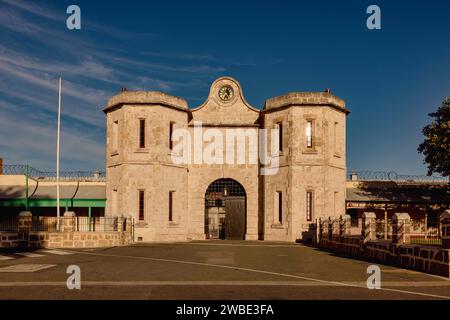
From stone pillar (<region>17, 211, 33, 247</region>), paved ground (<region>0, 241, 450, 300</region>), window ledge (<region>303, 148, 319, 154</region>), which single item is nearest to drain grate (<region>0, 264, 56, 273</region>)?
paved ground (<region>0, 241, 450, 300</region>)

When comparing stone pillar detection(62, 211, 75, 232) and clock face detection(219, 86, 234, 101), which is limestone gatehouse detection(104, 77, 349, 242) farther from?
stone pillar detection(62, 211, 75, 232)

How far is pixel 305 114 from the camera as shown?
28.5 metres

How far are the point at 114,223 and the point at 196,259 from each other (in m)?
9.14

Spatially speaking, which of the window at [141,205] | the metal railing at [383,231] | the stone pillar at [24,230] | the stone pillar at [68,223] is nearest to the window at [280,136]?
the metal railing at [383,231]

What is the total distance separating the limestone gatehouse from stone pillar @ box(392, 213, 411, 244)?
11813 mm

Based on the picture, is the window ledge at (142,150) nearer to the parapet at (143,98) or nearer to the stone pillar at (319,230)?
the parapet at (143,98)

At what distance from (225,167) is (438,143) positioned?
13.6m

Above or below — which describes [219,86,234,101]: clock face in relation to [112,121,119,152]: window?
above

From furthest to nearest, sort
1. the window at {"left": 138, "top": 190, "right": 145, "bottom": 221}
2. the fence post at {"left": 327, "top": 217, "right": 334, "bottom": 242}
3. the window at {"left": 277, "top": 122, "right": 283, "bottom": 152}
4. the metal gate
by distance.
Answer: the metal gate, the window at {"left": 277, "top": 122, "right": 283, "bottom": 152}, the window at {"left": 138, "top": 190, "right": 145, "bottom": 221}, the fence post at {"left": 327, "top": 217, "right": 334, "bottom": 242}

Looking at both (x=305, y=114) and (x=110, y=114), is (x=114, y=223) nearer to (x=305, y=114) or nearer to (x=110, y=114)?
(x=110, y=114)

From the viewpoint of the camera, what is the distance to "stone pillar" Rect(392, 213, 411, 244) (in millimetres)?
15500

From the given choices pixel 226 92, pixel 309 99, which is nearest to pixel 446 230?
pixel 309 99
